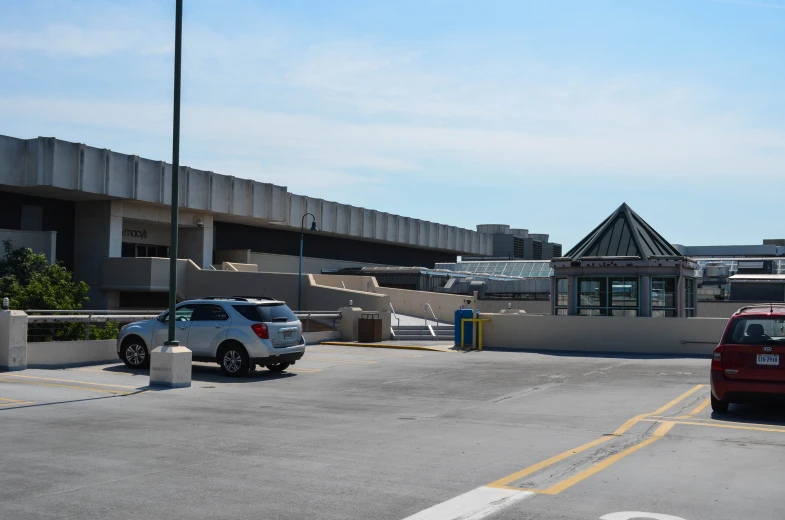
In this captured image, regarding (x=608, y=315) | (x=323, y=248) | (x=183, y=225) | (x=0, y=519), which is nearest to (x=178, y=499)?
(x=0, y=519)

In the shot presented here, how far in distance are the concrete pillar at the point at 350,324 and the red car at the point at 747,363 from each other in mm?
18371

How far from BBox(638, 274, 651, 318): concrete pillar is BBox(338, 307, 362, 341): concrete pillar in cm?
1048

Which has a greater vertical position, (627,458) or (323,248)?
(323,248)

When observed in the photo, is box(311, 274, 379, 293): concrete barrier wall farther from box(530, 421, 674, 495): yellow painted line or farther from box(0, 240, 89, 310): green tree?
box(530, 421, 674, 495): yellow painted line

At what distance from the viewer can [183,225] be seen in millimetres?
50344

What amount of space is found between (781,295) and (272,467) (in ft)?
142

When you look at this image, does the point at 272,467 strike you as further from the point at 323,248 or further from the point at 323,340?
the point at 323,248

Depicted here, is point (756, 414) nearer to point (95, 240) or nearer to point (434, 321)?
point (434, 321)

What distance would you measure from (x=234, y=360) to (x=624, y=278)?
17662 millimetres

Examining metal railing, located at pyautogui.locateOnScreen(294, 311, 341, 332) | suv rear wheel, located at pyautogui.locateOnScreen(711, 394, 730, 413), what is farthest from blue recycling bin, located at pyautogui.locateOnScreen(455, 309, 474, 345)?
suv rear wheel, located at pyautogui.locateOnScreen(711, 394, 730, 413)

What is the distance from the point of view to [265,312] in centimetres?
1862

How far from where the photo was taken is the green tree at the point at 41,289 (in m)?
32.8

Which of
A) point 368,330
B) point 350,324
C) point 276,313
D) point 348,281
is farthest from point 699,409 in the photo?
point 348,281

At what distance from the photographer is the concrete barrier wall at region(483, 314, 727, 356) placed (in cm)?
2773
